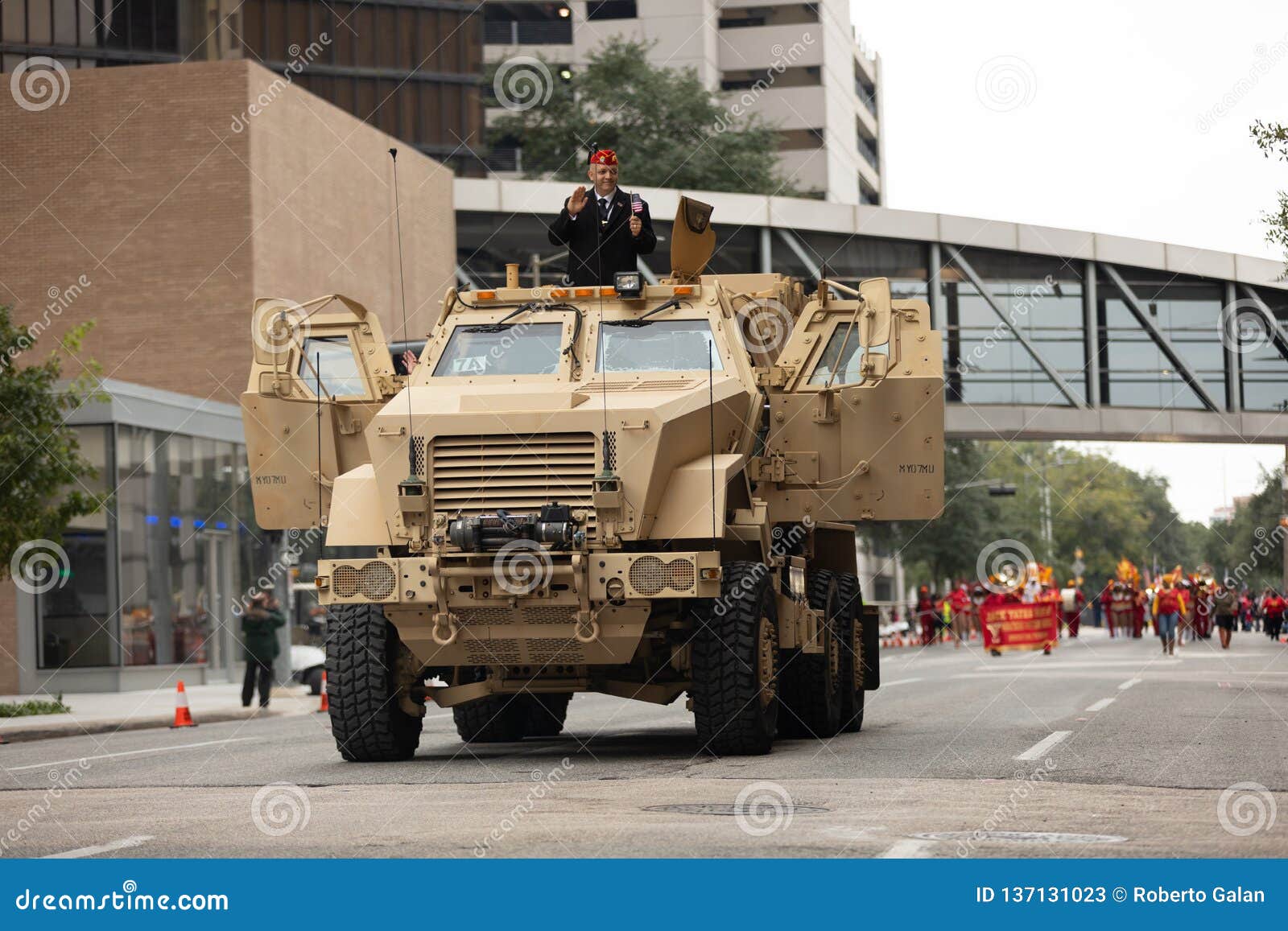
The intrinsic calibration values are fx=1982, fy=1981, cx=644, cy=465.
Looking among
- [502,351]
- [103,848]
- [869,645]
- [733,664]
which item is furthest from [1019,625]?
[103,848]

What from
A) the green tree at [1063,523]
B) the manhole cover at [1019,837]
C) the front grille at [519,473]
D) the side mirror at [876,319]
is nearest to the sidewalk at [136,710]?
the front grille at [519,473]

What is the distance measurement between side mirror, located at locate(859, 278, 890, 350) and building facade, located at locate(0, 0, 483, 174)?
57.8m

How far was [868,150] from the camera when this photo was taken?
11162 cm

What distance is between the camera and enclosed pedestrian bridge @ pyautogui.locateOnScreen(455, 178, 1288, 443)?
52.3 meters

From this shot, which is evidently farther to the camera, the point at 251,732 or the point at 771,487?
the point at 251,732

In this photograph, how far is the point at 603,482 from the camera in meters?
12.4

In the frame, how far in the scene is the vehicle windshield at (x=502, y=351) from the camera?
13.9 metres

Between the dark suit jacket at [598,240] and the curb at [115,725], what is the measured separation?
10.2 metres

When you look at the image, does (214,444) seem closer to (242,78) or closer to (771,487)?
(242,78)

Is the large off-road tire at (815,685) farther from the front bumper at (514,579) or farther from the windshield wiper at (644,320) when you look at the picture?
the front bumper at (514,579)

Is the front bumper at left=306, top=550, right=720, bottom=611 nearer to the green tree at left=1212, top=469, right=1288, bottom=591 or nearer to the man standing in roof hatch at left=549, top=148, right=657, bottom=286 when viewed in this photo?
the man standing in roof hatch at left=549, top=148, right=657, bottom=286

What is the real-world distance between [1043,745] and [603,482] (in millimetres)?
4094

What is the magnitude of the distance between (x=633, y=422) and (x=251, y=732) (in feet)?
30.4

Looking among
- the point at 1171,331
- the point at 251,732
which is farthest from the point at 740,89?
the point at 251,732
